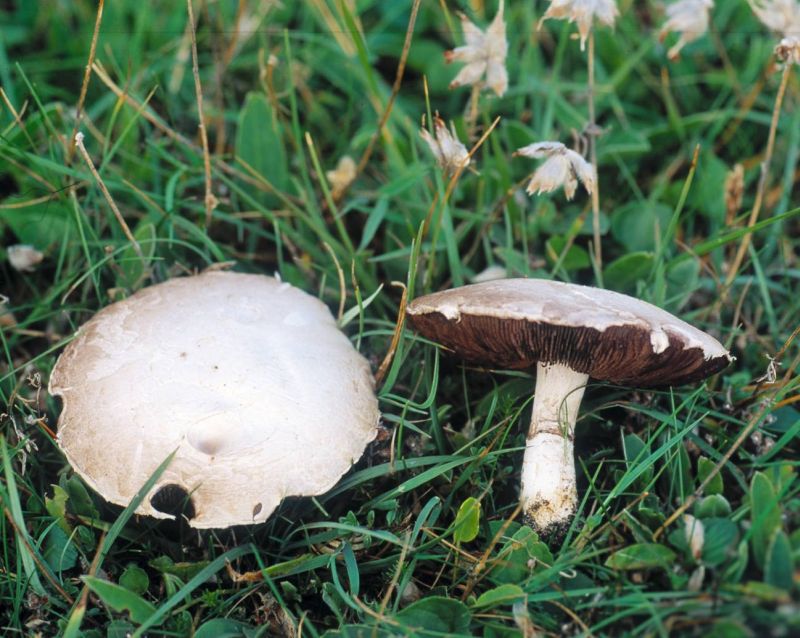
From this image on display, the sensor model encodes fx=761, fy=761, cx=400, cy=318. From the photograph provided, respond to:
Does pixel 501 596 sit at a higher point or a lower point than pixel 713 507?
lower

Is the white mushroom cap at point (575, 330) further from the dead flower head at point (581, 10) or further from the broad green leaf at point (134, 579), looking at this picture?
the broad green leaf at point (134, 579)

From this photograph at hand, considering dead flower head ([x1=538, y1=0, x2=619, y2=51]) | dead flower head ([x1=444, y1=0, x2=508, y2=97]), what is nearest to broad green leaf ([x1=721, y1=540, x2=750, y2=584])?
dead flower head ([x1=538, y1=0, x2=619, y2=51])

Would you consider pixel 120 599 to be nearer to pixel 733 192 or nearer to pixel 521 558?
pixel 521 558

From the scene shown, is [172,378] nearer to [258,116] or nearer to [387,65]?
[258,116]

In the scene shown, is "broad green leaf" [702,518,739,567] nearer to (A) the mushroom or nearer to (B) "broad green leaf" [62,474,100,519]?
(A) the mushroom

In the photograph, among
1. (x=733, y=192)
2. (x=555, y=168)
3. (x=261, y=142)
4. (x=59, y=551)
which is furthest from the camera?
(x=261, y=142)

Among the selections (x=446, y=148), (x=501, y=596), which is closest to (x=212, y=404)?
(x=501, y=596)
